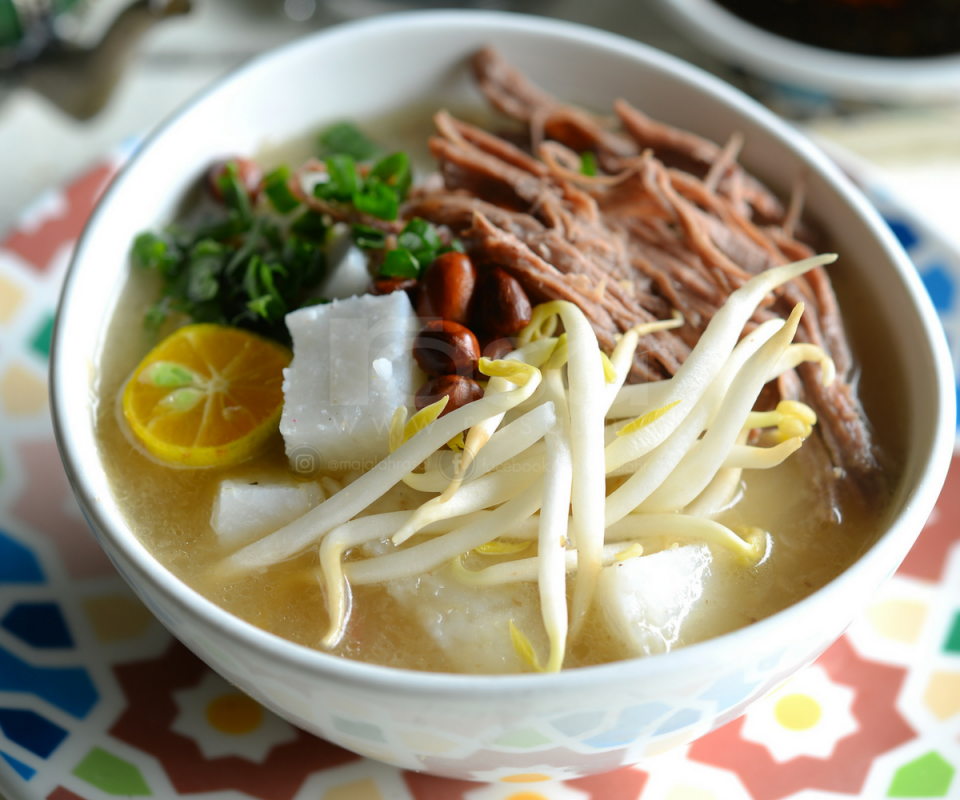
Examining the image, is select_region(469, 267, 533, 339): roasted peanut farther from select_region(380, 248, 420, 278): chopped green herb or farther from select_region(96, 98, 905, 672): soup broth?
select_region(96, 98, 905, 672): soup broth

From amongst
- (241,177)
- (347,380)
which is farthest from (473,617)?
(241,177)

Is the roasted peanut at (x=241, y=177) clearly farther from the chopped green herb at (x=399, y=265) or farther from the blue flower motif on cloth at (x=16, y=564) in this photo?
the blue flower motif on cloth at (x=16, y=564)

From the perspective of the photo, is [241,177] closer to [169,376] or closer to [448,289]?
[169,376]

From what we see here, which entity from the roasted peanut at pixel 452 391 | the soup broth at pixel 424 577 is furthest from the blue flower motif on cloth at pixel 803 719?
the roasted peanut at pixel 452 391

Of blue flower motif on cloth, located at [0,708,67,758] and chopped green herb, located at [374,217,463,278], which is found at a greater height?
chopped green herb, located at [374,217,463,278]

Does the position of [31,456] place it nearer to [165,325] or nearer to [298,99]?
[165,325]

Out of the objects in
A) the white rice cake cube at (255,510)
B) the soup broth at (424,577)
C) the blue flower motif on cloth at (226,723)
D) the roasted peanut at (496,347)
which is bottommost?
the blue flower motif on cloth at (226,723)

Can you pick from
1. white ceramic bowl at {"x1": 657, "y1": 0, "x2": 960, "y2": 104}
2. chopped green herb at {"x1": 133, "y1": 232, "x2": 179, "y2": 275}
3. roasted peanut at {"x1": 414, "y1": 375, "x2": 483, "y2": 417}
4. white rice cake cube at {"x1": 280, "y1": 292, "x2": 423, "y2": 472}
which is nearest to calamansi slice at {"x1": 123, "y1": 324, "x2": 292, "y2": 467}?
white rice cake cube at {"x1": 280, "y1": 292, "x2": 423, "y2": 472}
